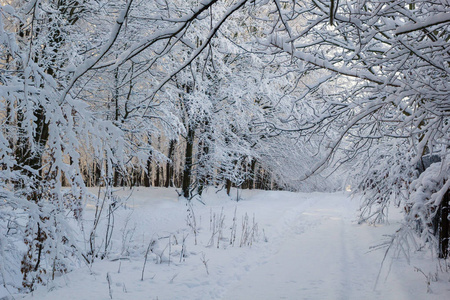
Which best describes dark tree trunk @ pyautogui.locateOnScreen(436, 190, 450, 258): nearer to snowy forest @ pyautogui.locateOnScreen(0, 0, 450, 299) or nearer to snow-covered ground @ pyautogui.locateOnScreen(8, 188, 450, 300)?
snowy forest @ pyautogui.locateOnScreen(0, 0, 450, 299)

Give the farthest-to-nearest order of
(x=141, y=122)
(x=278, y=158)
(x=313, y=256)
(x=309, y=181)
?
(x=309, y=181), (x=278, y=158), (x=141, y=122), (x=313, y=256)

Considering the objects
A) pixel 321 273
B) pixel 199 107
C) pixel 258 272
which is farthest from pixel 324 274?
pixel 199 107

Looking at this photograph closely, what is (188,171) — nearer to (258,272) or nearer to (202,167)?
(202,167)

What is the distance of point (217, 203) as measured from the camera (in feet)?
48.5

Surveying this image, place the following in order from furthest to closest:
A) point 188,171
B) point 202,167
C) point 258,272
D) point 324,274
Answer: point 202,167 < point 188,171 < point 258,272 < point 324,274

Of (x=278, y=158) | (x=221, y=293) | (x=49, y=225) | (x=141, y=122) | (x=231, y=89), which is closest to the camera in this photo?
(x=49, y=225)

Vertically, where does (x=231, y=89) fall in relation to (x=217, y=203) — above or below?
above

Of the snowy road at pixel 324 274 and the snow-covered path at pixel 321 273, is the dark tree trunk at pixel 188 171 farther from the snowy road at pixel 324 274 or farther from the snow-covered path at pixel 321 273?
the snowy road at pixel 324 274

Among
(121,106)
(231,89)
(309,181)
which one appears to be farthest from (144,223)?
(309,181)

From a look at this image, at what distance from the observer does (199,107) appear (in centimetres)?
1179

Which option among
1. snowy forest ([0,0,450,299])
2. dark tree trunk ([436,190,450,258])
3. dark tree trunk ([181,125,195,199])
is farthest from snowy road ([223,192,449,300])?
dark tree trunk ([181,125,195,199])

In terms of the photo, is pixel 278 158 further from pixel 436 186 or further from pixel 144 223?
pixel 436 186

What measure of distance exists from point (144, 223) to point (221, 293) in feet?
21.0

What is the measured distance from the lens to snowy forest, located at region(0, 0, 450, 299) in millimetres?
2748
